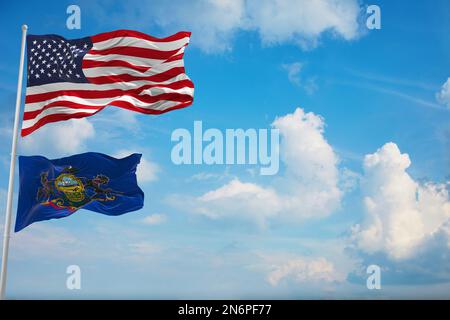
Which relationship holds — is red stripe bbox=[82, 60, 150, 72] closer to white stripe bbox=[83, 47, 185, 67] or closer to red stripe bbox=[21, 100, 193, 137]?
white stripe bbox=[83, 47, 185, 67]

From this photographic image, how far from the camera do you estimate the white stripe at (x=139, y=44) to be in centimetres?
2189

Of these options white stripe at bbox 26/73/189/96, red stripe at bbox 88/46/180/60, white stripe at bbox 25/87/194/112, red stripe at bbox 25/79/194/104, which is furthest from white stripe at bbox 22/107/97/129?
red stripe at bbox 88/46/180/60

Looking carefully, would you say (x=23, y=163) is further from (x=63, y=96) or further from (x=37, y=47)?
(x=37, y=47)

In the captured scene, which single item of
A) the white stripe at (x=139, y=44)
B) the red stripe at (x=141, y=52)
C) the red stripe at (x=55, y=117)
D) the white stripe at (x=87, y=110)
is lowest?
the red stripe at (x=55, y=117)

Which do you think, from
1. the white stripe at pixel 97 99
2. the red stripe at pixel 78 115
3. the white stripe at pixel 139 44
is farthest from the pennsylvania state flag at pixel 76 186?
the white stripe at pixel 139 44

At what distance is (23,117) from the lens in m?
20.8

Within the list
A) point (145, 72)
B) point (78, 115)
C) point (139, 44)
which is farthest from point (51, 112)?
point (139, 44)

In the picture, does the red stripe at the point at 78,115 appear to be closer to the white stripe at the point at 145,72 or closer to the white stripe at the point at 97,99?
the white stripe at the point at 97,99

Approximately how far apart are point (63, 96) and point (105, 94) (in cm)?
146

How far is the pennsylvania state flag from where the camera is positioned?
21.0m
